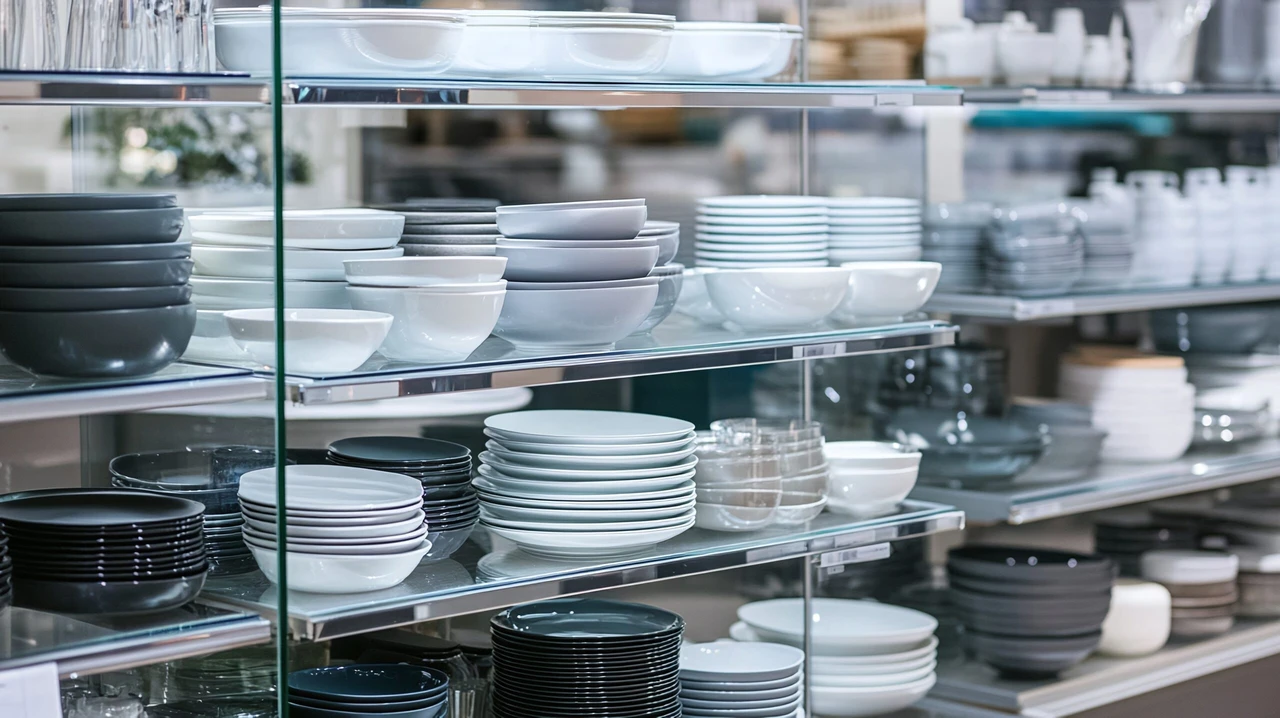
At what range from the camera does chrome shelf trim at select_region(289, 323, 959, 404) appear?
69.9 inches

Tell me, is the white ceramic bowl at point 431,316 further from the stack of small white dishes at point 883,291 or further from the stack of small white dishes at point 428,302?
the stack of small white dishes at point 883,291

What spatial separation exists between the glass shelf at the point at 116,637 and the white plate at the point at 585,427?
498 mm

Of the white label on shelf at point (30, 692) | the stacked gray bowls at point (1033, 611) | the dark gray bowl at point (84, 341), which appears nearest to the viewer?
the white label on shelf at point (30, 692)

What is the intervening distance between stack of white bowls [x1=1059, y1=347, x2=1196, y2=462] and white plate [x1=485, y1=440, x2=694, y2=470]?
163cm

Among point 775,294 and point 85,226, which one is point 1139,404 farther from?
point 85,226

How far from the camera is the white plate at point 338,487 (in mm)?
1920

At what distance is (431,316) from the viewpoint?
1888 millimetres

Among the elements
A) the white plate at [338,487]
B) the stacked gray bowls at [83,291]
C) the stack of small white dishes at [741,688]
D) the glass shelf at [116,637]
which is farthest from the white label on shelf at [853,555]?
the stacked gray bowls at [83,291]

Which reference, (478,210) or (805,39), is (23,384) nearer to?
(478,210)

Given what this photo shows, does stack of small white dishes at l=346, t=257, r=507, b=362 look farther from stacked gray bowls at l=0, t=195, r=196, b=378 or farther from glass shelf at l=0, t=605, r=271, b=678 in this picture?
glass shelf at l=0, t=605, r=271, b=678

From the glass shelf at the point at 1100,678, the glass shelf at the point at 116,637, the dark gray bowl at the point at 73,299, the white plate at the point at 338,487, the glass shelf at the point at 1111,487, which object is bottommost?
the glass shelf at the point at 1100,678

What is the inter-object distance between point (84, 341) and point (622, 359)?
2.25 ft

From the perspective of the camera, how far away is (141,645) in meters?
1.70

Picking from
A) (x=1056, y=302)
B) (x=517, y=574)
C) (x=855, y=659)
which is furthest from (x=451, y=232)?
(x=1056, y=302)
